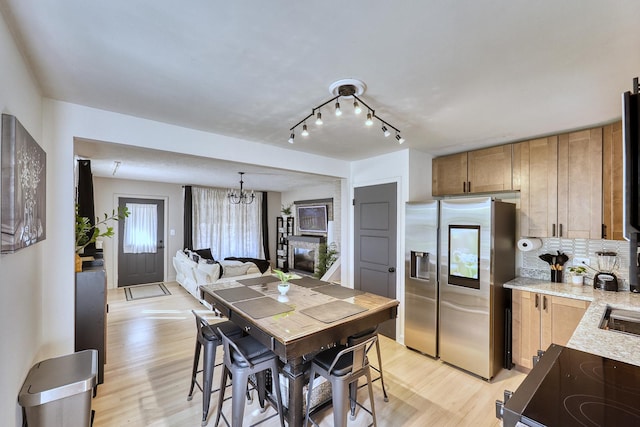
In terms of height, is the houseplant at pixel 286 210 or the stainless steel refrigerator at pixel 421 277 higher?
the houseplant at pixel 286 210

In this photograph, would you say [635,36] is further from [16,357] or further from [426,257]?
[16,357]

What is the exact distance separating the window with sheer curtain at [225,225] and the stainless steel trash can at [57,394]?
521cm

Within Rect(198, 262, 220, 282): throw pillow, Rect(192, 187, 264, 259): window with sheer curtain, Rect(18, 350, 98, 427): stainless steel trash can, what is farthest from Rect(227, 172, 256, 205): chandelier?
Rect(18, 350, 98, 427): stainless steel trash can

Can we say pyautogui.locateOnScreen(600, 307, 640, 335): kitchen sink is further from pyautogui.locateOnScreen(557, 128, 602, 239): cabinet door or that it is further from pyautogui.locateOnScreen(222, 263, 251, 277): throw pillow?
pyautogui.locateOnScreen(222, 263, 251, 277): throw pillow

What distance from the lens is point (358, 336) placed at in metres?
2.13

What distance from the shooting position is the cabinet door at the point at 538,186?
2.81 m

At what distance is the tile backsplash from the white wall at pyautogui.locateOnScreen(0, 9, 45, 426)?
422 centimetres

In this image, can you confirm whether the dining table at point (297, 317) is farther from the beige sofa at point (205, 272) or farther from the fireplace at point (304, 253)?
the fireplace at point (304, 253)

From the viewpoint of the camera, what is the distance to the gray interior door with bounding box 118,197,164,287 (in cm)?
617

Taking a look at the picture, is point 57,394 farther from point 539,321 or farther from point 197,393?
point 539,321

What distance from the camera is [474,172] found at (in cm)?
334

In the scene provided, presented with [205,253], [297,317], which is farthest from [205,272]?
[297,317]

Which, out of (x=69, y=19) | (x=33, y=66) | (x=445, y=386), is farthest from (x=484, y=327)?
(x=33, y=66)

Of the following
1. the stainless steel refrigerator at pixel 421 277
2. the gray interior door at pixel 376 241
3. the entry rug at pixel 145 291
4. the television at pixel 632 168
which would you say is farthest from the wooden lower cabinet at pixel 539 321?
the entry rug at pixel 145 291
